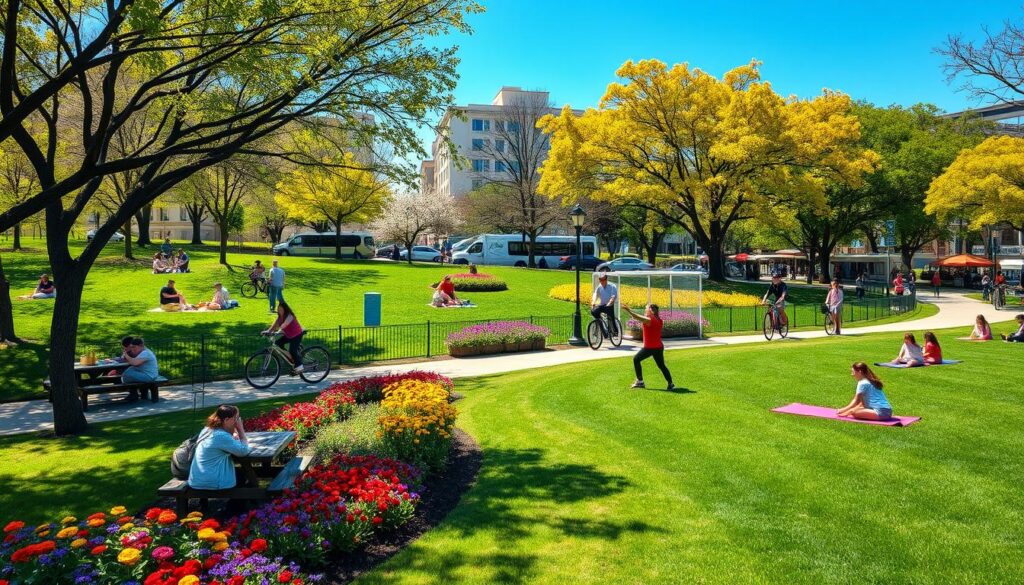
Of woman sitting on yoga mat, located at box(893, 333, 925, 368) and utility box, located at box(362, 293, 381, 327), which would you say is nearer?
woman sitting on yoga mat, located at box(893, 333, 925, 368)

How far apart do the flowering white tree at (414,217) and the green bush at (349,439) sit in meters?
44.1

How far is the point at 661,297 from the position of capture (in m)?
24.6

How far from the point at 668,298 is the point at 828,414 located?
1586 centimetres

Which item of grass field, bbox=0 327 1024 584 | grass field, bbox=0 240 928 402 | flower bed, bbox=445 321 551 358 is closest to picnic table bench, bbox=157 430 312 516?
grass field, bbox=0 327 1024 584

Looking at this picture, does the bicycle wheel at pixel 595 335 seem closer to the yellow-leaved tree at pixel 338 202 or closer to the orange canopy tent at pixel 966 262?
the yellow-leaved tree at pixel 338 202

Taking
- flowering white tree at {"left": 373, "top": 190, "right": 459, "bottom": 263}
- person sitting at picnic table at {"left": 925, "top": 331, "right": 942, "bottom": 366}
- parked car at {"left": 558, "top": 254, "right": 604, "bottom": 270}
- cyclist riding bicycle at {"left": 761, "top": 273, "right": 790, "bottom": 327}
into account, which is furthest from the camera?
flowering white tree at {"left": 373, "top": 190, "right": 459, "bottom": 263}

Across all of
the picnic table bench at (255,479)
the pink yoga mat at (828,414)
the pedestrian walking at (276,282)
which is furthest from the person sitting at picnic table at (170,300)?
the pink yoga mat at (828,414)

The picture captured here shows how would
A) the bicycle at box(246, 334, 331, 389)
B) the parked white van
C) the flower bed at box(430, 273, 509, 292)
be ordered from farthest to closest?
the parked white van → the flower bed at box(430, 273, 509, 292) → the bicycle at box(246, 334, 331, 389)

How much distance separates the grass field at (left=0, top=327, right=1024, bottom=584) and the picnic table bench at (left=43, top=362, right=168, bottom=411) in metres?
1.67

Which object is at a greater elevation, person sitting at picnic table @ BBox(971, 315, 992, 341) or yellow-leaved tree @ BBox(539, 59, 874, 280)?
yellow-leaved tree @ BBox(539, 59, 874, 280)

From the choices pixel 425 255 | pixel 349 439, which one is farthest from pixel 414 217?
pixel 349 439

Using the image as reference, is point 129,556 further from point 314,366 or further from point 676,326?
point 676,326

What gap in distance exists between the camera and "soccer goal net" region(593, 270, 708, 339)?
20.8 m

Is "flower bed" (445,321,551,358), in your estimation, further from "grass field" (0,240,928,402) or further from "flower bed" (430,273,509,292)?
"flower bed" (430,273,509,292)
